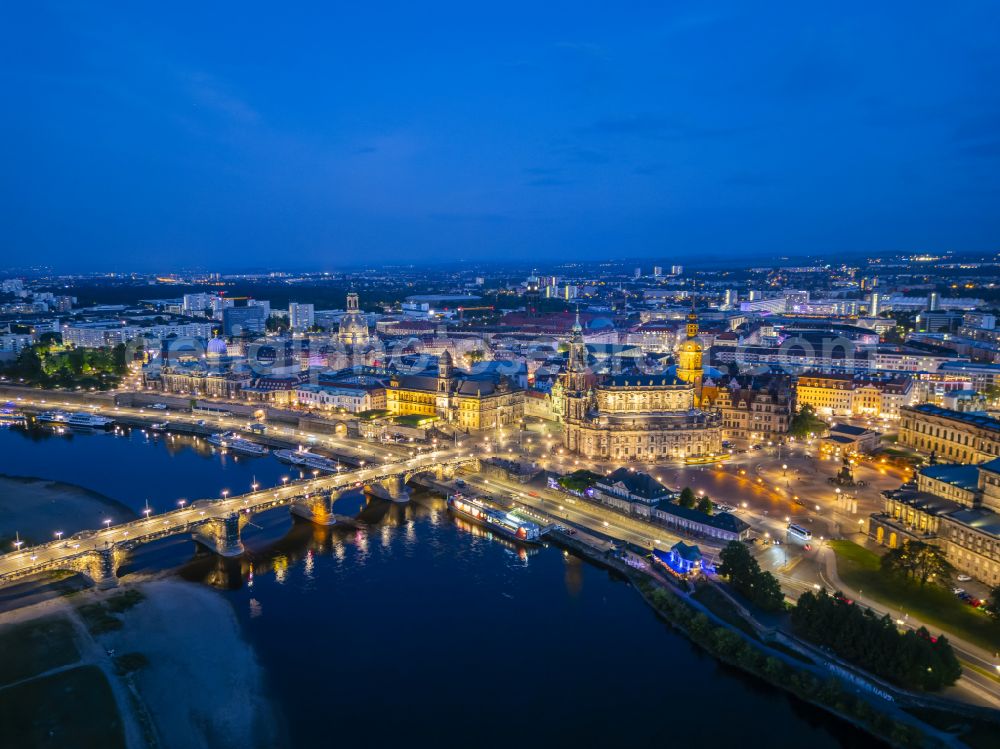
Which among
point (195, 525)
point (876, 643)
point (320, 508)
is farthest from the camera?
point (320, 508)

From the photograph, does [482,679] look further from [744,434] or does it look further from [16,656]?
[744,434]

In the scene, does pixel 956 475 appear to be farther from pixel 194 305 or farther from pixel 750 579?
pixel 194 305

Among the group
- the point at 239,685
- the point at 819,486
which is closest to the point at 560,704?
the point at 239,685

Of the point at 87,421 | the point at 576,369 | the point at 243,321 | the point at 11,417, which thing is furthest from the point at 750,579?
the point at 243,321

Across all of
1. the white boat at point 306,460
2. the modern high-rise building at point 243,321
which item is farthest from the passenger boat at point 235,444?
the modern high-rise building at point 243,321

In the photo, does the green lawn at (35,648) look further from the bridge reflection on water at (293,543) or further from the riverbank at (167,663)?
the bridge reflection on water at (293,543)

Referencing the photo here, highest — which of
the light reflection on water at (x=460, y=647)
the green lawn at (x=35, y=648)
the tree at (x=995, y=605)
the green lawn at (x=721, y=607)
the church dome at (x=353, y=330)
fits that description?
the church dome at (x=353, y=330)
